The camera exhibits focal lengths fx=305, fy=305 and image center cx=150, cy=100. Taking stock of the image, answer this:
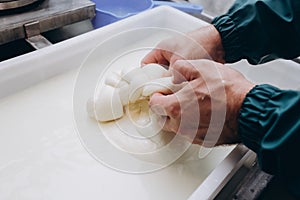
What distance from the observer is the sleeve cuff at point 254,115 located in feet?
1.55

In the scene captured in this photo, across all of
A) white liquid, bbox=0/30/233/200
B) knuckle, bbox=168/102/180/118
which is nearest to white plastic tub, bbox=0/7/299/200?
white liquid, bbox=0/30/233/200

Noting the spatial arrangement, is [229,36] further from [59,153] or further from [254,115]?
[59,153]

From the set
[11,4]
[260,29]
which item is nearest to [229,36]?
[260,29]

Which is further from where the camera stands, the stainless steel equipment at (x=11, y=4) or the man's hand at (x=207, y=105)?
the stainless steel equipment at (x=11, y=4)

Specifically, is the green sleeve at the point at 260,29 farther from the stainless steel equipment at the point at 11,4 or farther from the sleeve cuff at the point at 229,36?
the stainless steel equipment at the point at 11,4

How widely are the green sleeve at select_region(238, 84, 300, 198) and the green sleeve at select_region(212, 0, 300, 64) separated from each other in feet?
0.70

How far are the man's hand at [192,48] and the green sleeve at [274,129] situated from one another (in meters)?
0.21

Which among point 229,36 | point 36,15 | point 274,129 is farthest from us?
point 36,15

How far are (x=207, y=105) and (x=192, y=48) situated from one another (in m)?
0.20

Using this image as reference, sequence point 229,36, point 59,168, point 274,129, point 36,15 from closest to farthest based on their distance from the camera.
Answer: point 274,129, point 59,168, point 229,36, point 36,15

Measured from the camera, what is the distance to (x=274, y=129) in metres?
0.45

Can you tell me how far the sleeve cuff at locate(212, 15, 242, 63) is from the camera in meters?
0.68

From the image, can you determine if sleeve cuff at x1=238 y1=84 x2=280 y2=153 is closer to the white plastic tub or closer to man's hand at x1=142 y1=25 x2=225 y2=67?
the white plastic tub

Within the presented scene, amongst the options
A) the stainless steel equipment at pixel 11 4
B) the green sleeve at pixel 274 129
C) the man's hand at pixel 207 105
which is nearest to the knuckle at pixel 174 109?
the man's hand at pixel 207 105
